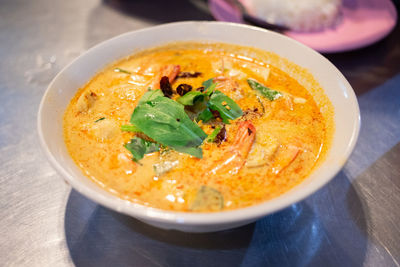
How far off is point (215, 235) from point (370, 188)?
36.9 inches

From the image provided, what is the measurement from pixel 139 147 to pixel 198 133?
0.30 m

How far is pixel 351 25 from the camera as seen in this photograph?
3.07 m

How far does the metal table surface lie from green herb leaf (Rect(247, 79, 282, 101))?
0.59m

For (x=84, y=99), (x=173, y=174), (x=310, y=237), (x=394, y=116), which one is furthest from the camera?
(x=394, y=116)

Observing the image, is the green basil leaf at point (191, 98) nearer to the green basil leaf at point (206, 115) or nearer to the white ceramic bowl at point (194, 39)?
the green basil leaf at point (206, 115)

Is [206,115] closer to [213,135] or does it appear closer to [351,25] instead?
[213,135]

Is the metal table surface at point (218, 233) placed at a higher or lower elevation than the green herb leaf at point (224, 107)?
lower

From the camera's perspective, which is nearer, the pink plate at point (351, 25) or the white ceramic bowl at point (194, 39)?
the white ceramic bowl at point (194, 39)

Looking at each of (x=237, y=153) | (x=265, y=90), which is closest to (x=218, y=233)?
(x=237, y=153)

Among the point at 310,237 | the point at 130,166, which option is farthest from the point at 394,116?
the point at 130,166

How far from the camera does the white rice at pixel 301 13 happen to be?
307 cm

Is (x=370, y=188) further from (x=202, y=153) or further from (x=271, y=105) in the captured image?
(x=202, y=153)

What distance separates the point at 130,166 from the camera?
5.53 ft

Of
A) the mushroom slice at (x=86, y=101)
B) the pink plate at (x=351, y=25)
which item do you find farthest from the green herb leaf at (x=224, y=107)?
the pink plate at (x=351, y=25)
